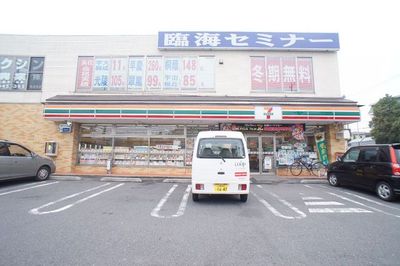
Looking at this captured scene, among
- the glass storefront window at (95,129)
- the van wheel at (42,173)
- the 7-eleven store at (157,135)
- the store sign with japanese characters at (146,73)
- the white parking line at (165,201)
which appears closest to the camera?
the white parking line at (165,201)

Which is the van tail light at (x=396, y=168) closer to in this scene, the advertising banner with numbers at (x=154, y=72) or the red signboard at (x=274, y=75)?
the red signboard at (x=274, y=75)

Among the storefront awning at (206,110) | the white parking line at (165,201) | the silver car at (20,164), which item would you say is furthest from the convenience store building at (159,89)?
the white parking line at (165,201)

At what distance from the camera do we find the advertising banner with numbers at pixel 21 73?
39.9ft

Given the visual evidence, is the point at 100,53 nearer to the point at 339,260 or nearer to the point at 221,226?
the point at 221,226

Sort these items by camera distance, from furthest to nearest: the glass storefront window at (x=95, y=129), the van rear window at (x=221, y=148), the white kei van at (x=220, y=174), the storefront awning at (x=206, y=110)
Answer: the glass storefront window at (x=95, y=129) < the storefront awning at (x=206, y=110) < the van rear window at (x=221, y=148) < the white kei van at (x=220, y=174)

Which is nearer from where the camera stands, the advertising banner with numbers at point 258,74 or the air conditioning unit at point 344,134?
the air conditioning unit at point 344,134

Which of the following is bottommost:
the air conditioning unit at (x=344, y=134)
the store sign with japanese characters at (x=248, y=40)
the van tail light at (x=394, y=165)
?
the van tail light at (x=394, y=165)

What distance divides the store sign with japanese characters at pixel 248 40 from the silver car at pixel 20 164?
29.1ft

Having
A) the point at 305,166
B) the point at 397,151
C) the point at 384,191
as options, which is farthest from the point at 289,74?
the point at 384,191

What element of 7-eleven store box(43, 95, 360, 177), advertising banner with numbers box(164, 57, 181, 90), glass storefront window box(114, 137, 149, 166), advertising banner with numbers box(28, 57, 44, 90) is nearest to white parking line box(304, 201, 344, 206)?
7-eleven store box(43, 95, 360, 177)

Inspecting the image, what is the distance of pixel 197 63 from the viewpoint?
485 inches

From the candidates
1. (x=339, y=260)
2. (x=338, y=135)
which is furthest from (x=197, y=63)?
(x=339, y=260)

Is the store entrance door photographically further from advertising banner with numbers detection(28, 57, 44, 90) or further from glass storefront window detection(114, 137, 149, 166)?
advertising banner with numbers detection(28, 57, 44, 90)

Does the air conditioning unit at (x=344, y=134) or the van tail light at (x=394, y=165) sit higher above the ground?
the air conditioning unit at (x=344, y=134)
